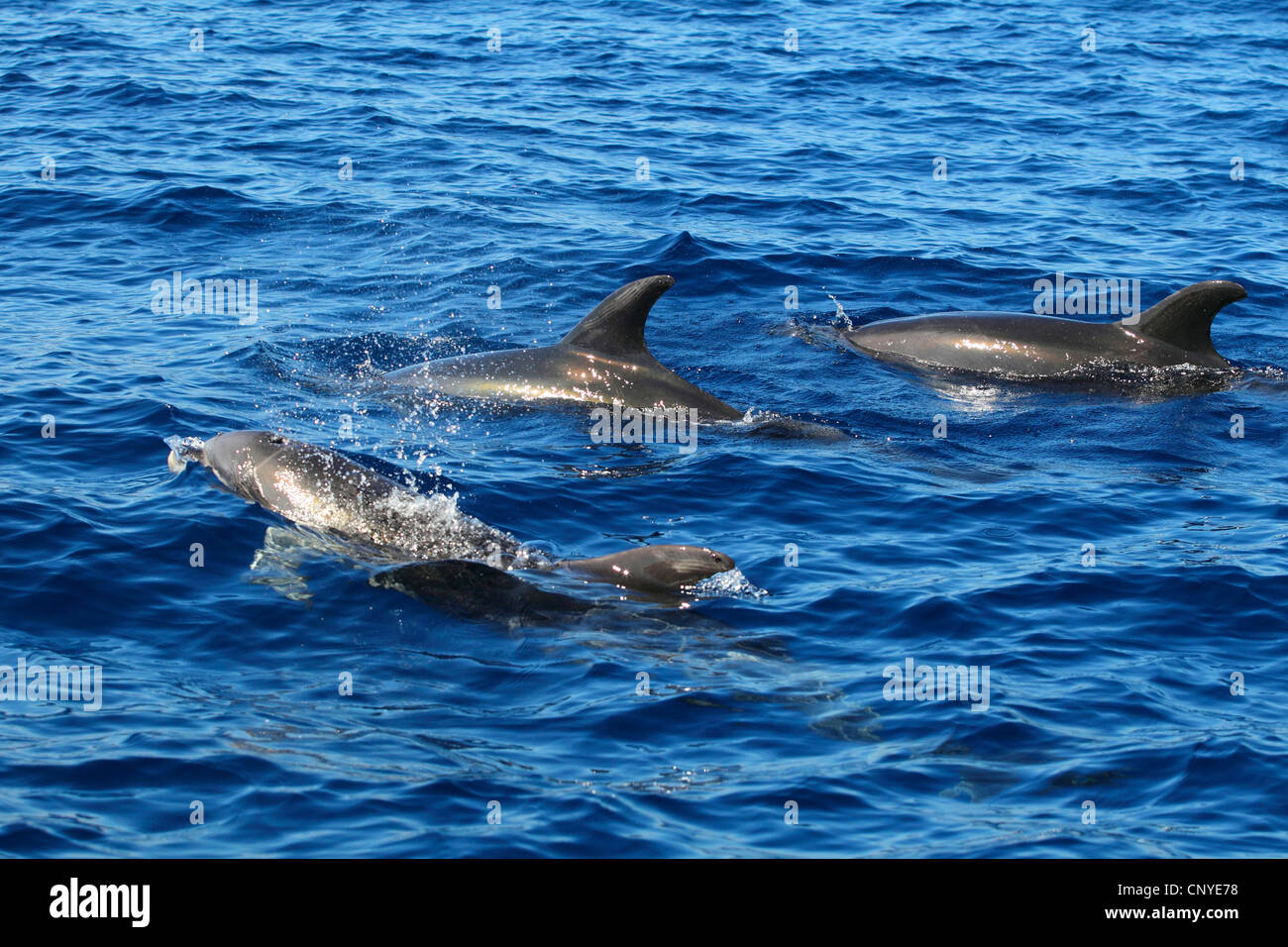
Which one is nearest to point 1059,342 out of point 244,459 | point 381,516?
point 381,516

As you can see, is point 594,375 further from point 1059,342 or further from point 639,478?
point 1059,342

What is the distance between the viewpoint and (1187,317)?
1636 cm

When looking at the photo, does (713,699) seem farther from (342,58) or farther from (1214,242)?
(342,58)

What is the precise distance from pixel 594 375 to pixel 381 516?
4.05 meters

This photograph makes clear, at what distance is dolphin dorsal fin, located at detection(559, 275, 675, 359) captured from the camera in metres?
14.6

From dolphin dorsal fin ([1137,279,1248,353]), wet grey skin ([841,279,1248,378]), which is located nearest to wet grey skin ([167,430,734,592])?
wet grey skin ([841,279,1248,378])

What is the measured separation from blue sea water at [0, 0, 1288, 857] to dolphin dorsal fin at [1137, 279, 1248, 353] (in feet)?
3.18

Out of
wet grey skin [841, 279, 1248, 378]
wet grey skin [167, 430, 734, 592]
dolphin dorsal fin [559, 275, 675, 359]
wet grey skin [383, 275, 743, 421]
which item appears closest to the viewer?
wet grey skin [167, 430, 734, 592]

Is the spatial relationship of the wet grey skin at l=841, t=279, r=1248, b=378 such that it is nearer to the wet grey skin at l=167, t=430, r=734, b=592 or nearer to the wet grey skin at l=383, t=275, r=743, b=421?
the wet grey skin at l=383, t=275, r=743, b=421

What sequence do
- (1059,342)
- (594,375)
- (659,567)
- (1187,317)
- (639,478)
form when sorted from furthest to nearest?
(1059,342) < (1187,317) < (594,375) < (639,478) < (659,567)

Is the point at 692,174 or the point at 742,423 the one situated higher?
the point at 692,174
